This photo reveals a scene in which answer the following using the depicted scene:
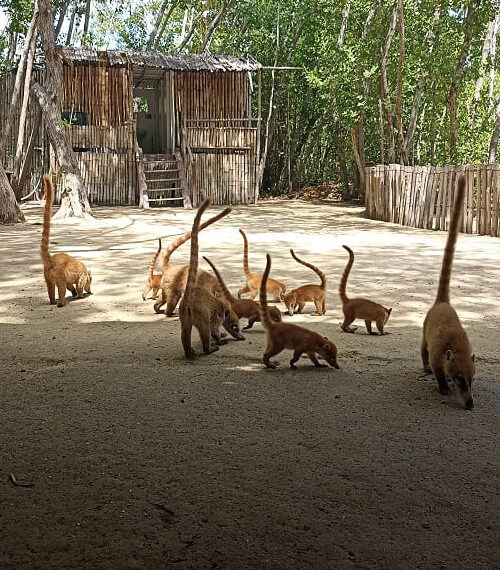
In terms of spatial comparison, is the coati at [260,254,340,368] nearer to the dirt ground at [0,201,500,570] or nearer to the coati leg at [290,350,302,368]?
the coati leg at [290,350,302,368]

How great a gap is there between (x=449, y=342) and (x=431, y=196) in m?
14.1

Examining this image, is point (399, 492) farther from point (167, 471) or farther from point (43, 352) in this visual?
point (43, 352)

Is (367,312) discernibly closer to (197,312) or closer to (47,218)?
(197,312)

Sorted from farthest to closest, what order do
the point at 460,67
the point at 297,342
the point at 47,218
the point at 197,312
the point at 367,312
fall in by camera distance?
the point at 460,67, the point at 47,218, the point at 367,312, the point at 197,312, the point at 297,342

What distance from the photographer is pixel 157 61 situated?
24000 millimetres

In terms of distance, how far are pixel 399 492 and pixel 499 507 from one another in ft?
1.41

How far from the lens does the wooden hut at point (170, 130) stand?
2373 centimetres

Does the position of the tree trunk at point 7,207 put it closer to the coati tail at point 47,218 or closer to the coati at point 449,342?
the coati tail at point 47,218

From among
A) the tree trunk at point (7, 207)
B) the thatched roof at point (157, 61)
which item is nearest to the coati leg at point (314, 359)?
the tree trunk at point (7, 207)

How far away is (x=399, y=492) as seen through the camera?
10.2 feet

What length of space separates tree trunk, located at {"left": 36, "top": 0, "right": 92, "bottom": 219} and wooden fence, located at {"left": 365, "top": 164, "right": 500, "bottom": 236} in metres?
8.46

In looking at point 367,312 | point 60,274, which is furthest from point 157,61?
point 367,312

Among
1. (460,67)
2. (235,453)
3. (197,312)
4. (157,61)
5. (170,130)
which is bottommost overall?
(235,453)

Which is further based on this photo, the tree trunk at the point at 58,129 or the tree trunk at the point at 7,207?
the tree trunk at the point at 58,129
